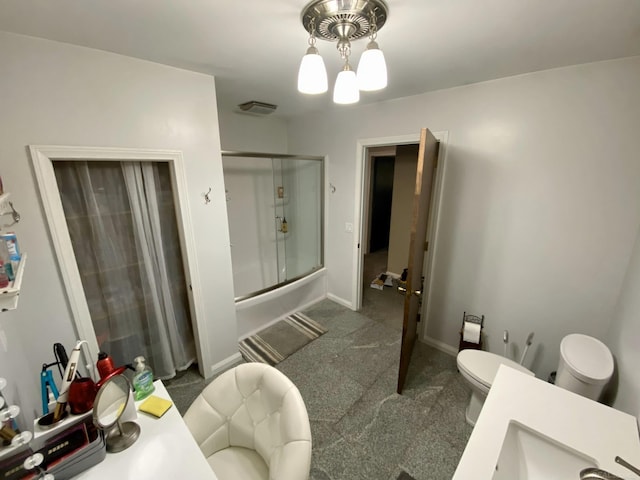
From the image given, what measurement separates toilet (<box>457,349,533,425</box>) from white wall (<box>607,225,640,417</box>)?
461mm

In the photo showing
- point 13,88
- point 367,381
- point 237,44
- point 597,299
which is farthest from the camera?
point 367,381

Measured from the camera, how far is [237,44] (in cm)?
132

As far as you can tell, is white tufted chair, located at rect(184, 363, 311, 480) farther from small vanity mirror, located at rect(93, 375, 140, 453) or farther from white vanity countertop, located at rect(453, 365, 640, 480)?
white vanity countertop, located at rect(453, 365, 640, 480)

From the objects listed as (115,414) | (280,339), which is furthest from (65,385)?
(280,339)

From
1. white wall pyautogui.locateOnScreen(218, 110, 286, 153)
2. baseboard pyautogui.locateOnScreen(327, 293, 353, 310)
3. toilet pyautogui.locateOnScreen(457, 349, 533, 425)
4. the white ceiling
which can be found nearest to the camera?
the white ceiling

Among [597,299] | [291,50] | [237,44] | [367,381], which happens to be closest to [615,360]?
[597,299]

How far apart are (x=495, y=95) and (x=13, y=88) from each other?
2.82 m

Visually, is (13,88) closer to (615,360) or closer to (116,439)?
(116,439)

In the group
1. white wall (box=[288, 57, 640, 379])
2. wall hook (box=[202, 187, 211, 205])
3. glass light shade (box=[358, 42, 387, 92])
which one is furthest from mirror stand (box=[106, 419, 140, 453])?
white wall (box=[288, 57, 640, 379])

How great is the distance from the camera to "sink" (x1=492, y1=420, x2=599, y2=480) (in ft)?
3.11

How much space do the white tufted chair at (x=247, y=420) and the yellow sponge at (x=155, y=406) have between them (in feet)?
0.44

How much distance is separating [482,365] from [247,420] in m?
1.60

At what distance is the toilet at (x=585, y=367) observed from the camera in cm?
130

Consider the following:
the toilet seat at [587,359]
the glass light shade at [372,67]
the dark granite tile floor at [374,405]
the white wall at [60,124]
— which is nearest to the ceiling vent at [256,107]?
the white wall at [60,124]
